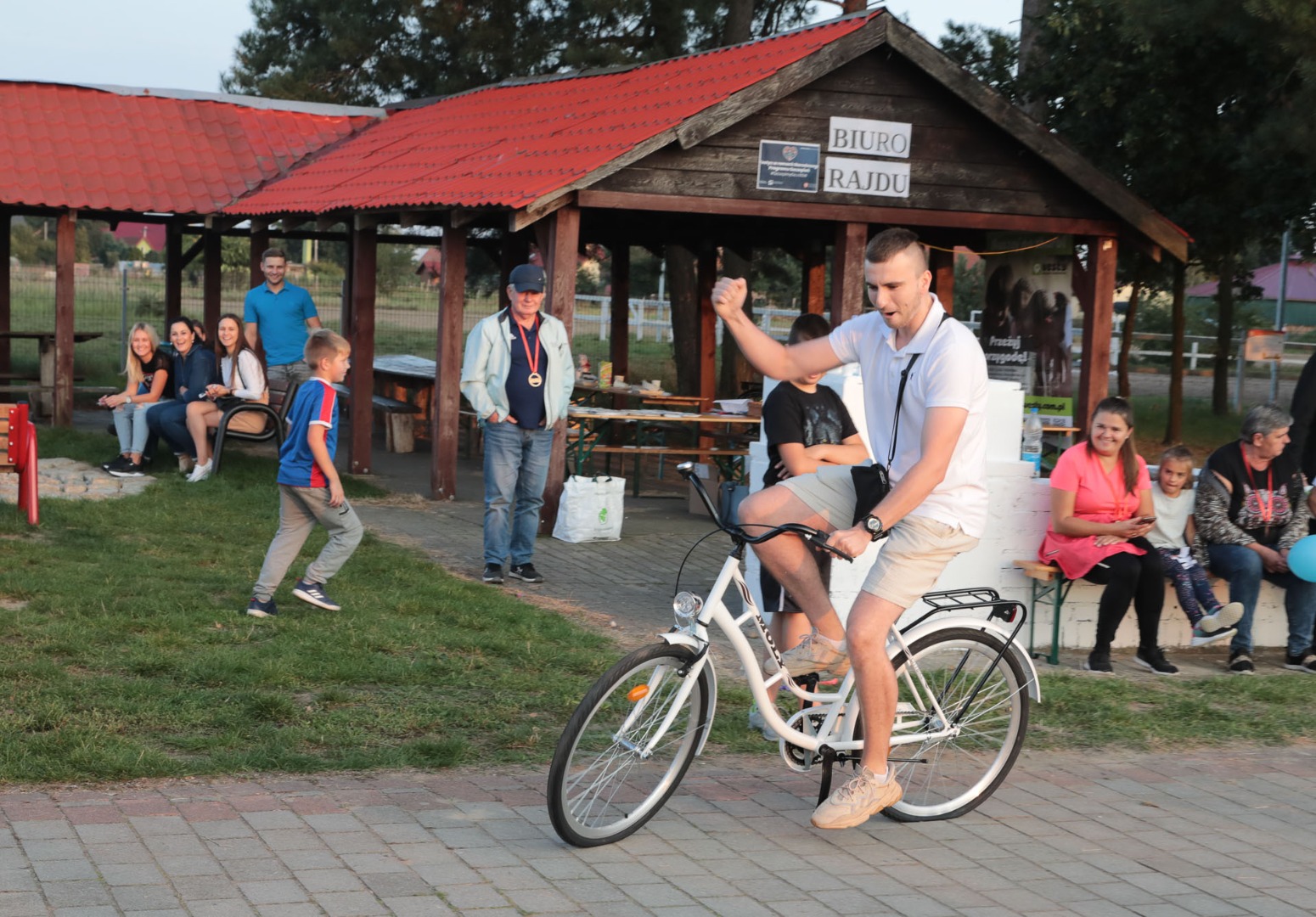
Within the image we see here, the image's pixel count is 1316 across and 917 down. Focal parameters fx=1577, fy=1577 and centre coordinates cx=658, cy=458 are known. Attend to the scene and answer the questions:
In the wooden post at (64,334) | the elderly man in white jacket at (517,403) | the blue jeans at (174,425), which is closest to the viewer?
the elderly man in white jacket at (517,403)

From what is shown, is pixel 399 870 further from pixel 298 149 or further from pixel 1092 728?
pixel 298 149

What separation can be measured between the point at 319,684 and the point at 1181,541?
457 cm

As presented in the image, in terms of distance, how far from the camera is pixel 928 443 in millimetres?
4629

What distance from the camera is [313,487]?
8.00 metres

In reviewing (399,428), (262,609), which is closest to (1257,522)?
(262,609)

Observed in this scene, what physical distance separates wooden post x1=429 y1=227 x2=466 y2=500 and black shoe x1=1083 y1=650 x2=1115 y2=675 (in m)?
6.50

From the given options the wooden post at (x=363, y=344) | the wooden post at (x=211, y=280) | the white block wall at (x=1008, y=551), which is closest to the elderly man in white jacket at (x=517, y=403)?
the white block wall at (x=1008, y=551)

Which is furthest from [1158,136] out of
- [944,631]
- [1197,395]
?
[1197,395]

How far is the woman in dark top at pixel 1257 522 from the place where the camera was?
8.21m

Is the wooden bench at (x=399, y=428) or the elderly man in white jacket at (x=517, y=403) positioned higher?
the elderly man in white jacket at (x=517, y=403)

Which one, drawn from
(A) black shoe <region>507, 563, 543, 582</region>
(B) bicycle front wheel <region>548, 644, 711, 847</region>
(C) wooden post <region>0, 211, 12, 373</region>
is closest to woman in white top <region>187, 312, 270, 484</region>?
(A) black shoe <region>507, 563, 543, 582</region>

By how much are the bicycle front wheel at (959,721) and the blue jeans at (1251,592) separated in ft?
10.6

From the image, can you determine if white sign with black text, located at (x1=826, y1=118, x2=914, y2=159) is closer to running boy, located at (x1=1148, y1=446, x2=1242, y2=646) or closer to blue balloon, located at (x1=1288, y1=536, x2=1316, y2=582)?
running boy, located at (x1=1148, y1=446, x2=1242, y2=646)

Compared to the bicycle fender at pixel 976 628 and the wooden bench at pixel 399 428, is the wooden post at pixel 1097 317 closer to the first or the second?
the wooden bench at pixel 399 428
